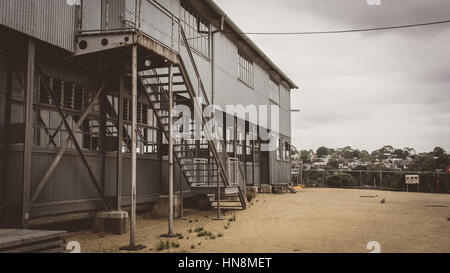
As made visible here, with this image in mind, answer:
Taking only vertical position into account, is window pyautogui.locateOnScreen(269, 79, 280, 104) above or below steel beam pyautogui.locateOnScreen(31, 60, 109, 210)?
above

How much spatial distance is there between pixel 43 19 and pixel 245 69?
13791mm

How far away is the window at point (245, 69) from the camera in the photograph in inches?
787

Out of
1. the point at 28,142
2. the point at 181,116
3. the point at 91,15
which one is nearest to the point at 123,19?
the point at 91,15

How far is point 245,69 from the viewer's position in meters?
20.7

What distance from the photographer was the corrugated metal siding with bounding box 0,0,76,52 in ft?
23.4

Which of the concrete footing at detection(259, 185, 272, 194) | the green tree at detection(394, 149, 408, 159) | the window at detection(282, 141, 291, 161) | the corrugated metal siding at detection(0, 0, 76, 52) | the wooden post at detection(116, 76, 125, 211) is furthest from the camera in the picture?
the green tree at detection(394, 149, 408, 159)

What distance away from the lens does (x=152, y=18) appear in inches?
463

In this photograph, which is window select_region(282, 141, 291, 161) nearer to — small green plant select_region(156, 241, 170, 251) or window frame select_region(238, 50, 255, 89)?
window frame select_region(238, 50, 255, 89)

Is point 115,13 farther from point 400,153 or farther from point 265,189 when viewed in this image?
point 400,153

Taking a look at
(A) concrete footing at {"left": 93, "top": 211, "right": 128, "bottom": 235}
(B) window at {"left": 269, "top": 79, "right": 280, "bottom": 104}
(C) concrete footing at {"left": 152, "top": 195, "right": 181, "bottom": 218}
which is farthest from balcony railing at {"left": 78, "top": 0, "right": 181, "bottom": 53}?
(B) window at {"left": 269, "top": 79, "right": 280, "bottom": 104}

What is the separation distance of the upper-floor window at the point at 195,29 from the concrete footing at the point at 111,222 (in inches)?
293

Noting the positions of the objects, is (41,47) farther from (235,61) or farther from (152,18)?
(235,61)

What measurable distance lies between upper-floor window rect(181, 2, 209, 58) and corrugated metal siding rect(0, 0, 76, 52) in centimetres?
595

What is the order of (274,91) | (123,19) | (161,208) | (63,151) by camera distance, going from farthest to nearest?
(274,91) → (161,208) → (123,19) → (63,151)
